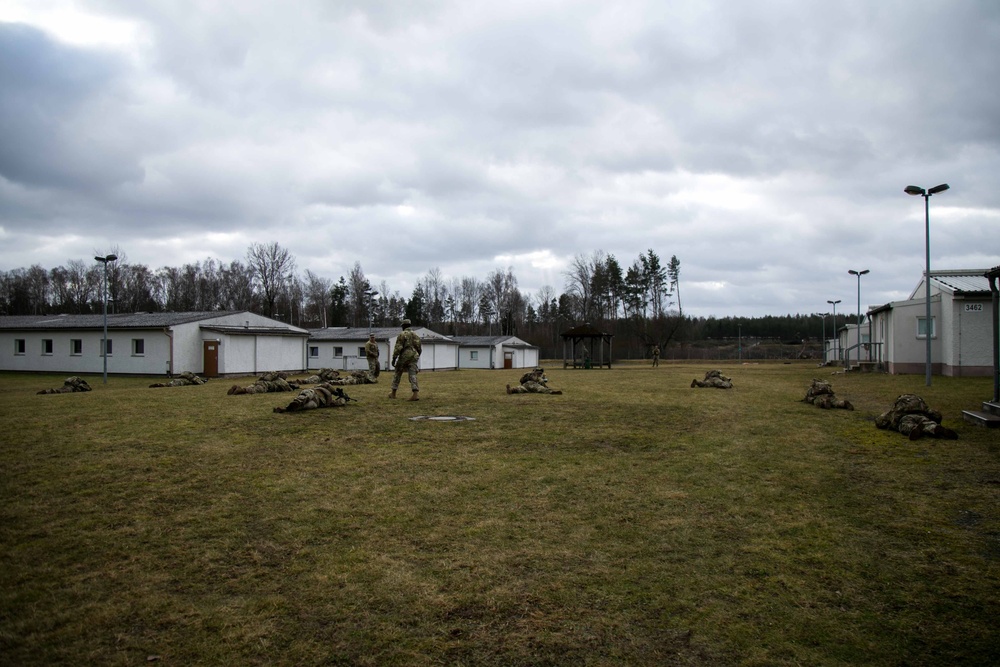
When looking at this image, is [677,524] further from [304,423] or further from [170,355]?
[170,355]

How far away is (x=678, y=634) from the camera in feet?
12.7

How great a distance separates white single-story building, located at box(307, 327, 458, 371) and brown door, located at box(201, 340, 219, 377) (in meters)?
11.9

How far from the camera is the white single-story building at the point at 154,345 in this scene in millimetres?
32719

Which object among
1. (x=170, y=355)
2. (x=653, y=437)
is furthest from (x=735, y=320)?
(x=653, y=437)

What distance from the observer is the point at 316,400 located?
13758 mm

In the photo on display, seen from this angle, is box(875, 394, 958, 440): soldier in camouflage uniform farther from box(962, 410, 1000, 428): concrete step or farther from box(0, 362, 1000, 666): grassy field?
box(962, 410, 1000, 428): concrete step

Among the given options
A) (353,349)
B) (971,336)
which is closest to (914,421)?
(971,336)

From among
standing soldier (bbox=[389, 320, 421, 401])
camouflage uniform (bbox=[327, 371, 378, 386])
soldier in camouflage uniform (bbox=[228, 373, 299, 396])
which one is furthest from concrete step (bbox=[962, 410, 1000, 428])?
camouflage uniform (bbox=[327, 371, 378, 386])

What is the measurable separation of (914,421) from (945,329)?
20796mm

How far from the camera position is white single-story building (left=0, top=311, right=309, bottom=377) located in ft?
107

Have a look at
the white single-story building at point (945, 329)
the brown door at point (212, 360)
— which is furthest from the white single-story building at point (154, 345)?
the white single-story building at point (945, 329)

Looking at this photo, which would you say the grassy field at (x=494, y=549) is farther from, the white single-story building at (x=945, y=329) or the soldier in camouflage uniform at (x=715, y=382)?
the white single-story building at (x=945, y=329)

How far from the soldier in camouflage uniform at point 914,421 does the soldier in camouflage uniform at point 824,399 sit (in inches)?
127

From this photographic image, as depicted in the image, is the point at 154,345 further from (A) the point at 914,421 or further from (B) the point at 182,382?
(A) the point at 914,421
